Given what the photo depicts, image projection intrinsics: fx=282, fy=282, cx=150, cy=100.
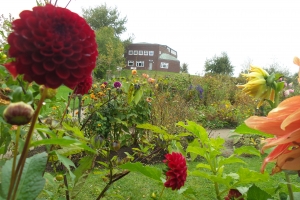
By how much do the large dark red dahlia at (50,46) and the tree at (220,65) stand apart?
2430cm

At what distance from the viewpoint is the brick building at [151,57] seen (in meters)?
33.7

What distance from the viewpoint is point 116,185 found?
121 inches

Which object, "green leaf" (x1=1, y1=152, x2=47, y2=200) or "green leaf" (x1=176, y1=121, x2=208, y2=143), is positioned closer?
"green leaf" (x1=1, y1=152, x2=47, y2=200)

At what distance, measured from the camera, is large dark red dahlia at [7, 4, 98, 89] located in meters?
0.30

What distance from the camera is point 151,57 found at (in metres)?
34.2

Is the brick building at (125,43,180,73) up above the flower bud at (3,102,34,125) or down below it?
above

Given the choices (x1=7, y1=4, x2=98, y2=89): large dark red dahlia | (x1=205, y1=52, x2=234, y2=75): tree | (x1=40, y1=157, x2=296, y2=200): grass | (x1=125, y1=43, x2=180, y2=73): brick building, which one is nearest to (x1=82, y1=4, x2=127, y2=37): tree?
(x1=125, y1=43, x2=180, y2=73): brick building

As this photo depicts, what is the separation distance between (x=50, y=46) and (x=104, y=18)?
3320cm

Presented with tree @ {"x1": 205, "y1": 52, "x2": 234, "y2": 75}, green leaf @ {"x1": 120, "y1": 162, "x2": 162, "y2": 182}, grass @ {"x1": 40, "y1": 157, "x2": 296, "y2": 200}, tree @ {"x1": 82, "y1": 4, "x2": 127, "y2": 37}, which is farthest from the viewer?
tree @ {"x1": 82, "y1": 4, "x2": 127, "y2": 37}

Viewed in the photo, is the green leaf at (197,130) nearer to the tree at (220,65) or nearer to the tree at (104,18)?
the tree at (220,65)

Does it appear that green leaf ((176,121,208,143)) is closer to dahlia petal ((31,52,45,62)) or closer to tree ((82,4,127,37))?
dahlia petal ((31,52,45,62))

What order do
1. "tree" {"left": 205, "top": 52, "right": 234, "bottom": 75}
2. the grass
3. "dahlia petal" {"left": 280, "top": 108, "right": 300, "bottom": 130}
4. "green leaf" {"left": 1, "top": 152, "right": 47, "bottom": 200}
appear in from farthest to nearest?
"tree" {"left": 205, "top": 52, "right": 234, "bottom": 75}, the grass, "green leaf" {"left": 1, "top": 152, "right": 47, "bottom": 200}, "dahlia petal" {"left": 280, "top": 108, "right": 300, "bottom": 130}

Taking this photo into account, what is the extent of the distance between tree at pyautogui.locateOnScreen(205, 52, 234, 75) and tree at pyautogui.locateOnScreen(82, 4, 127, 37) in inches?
515

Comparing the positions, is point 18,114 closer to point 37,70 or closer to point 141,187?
point 37,70
